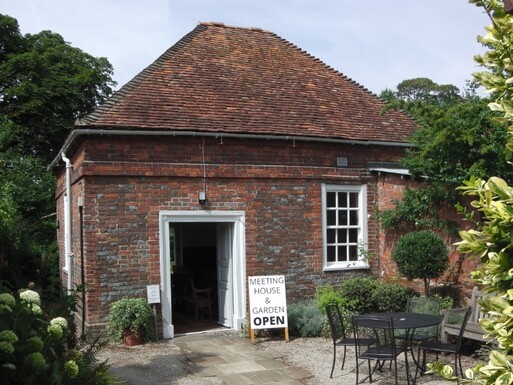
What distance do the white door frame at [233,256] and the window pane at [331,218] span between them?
81.2 inches

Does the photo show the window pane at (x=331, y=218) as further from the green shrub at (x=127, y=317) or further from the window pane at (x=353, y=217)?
the green shrub at (x=127, y=317)

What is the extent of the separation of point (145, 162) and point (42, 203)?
39.4 feet

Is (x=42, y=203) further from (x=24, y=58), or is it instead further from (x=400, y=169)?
(x=400, y=169)

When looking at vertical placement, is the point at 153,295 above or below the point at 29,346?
below

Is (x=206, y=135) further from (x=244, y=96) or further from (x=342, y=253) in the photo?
(x=342, y=253)

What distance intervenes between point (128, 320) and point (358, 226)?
5.45m

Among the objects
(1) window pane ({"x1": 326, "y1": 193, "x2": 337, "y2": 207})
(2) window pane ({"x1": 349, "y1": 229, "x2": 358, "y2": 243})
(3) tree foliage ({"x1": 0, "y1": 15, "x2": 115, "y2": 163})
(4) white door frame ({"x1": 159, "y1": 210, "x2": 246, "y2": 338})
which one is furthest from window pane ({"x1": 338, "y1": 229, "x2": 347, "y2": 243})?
(3) tree foliage ({"x1": 0, "y1": 15, "x2": 115, "y2": 163})

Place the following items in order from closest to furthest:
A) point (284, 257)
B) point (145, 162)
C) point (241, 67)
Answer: point (145, 162) < point (284, 257) < point (241, 67)

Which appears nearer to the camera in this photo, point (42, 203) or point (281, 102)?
point (281, 102)

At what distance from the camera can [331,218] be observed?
12164mm

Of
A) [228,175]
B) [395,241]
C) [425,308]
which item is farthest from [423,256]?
[228,175]

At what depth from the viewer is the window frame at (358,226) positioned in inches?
469

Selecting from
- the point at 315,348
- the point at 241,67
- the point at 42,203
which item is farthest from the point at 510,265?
the point at 42,203

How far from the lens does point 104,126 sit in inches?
394
